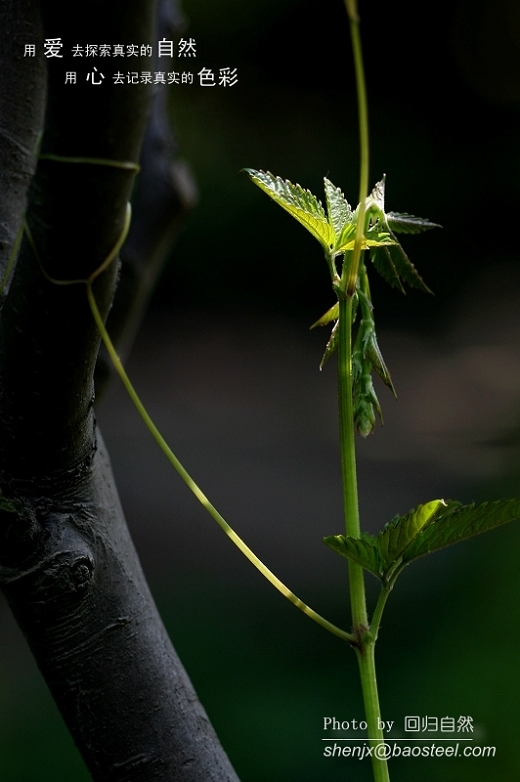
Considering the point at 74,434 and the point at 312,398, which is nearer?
the point at 74,434

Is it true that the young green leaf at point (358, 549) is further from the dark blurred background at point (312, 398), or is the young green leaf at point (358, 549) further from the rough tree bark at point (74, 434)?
the dark blurred background at point (312, 398)

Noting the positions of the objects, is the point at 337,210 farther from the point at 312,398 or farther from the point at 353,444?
the point at 312,398

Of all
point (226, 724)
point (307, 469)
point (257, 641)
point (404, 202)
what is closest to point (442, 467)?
point (307, 469)

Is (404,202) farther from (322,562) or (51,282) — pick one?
(51,282)

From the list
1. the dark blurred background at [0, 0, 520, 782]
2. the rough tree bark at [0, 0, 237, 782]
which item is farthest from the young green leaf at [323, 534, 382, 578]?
the dark blurred background at [0, 0, 520, 782]

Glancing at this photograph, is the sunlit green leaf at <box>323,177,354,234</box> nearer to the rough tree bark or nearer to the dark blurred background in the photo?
the rough tree bark

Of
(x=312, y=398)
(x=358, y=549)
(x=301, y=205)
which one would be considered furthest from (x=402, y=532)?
(x=312, y=398)
